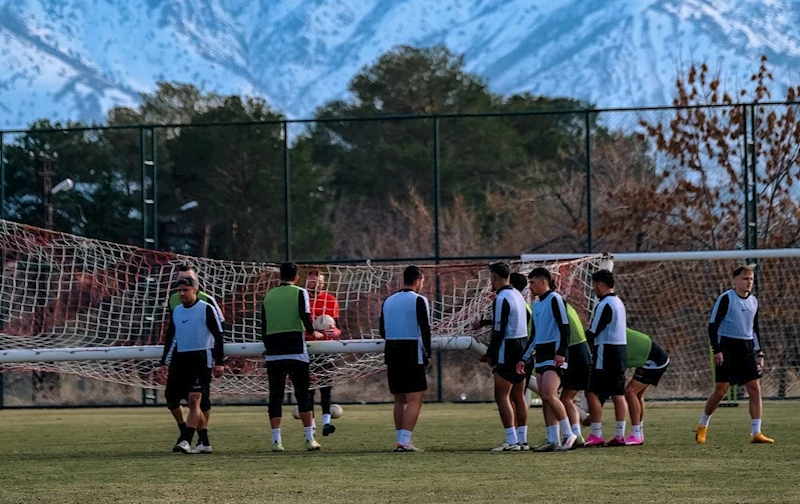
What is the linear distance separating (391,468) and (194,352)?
9.33 feet

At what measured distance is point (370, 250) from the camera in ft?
171

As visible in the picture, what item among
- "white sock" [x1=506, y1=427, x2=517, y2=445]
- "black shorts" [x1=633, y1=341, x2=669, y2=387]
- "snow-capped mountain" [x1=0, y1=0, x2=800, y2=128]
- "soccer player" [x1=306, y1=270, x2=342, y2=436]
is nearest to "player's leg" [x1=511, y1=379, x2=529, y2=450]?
"white sock" [x1=506, y1=427, x2=517, y2=445]

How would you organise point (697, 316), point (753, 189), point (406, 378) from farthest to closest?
1. point (697, 316)
2. point (753, 189)
3. point (406, 378)

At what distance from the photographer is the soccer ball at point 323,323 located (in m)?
15.6

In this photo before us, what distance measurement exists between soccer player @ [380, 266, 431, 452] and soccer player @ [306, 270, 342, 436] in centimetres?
216

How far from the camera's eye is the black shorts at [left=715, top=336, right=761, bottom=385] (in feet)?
44.3

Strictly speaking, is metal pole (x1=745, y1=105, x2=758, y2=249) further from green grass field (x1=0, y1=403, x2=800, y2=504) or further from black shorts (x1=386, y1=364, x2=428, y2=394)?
black shorts (x1=386, y1=364, x2=428, y2=394)

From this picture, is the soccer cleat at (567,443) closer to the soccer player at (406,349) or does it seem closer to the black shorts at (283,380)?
the soccer player at (406,349)

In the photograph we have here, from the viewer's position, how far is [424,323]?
13242mm

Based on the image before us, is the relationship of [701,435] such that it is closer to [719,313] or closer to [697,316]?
[719,313]

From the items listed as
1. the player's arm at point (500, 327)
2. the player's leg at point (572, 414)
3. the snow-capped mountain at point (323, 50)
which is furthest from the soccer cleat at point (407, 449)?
the snow-capped mountain at point (323, 50)

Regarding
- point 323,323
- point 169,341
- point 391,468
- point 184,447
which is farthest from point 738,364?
point 169,341

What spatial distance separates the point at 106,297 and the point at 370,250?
34.7m

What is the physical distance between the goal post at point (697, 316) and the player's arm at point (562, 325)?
833cm
